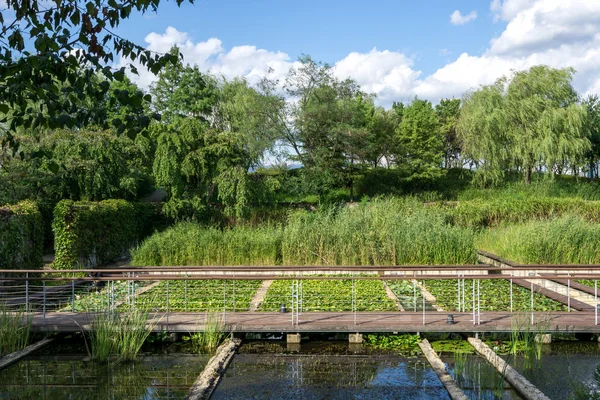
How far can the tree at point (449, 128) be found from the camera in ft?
133

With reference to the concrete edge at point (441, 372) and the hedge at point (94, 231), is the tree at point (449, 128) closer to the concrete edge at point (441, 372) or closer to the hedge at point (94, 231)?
the hedge at point (94, 231)

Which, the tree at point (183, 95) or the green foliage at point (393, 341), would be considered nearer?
the green foliage at point (393, 341)

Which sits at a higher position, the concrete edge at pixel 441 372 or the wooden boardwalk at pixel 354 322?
the wooden boardwalk at pixel 354 322

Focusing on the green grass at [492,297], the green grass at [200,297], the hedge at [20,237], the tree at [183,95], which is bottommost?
the green grass at [492,297]

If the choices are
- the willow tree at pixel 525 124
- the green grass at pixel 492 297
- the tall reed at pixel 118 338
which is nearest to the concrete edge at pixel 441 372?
the green grass at pixel 492 297

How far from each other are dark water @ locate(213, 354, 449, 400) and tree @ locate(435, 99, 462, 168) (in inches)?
1320

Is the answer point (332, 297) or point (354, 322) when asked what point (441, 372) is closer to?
point (354, 322)

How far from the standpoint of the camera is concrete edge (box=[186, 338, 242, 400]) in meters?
6.06

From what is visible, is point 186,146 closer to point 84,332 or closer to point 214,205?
point 214,205

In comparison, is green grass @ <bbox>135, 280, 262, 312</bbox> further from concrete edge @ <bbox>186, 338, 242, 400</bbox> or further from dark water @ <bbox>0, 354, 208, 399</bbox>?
dark water @ <bbox>0, 354, 208, 399</bbox>

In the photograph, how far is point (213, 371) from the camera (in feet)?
22.1

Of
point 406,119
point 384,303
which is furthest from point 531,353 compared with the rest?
point 406,119

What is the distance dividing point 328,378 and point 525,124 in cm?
2565

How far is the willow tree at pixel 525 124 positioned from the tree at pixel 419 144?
2346mm
